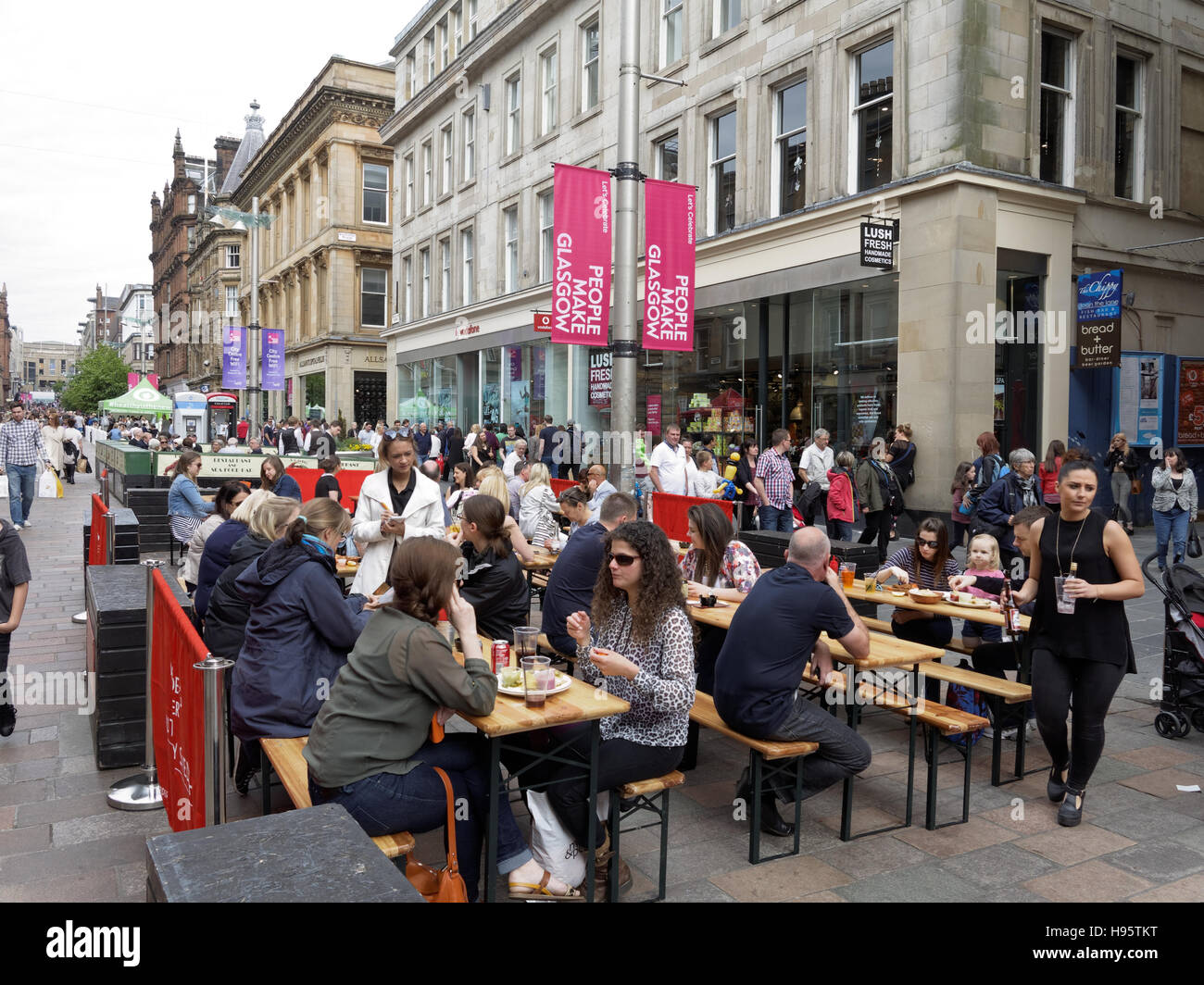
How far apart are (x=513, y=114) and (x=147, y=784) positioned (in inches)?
1066

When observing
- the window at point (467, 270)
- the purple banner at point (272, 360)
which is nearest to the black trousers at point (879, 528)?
the window at point (467, 270)

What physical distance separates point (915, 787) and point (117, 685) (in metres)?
4.89

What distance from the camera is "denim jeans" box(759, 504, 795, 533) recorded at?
46.7 feet

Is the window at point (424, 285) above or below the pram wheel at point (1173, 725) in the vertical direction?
above

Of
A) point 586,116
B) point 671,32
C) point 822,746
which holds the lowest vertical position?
point 822,746

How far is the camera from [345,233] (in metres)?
47.2

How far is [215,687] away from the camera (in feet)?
11.8

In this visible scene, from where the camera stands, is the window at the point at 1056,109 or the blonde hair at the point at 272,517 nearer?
the blonde hair at the point at 272,517

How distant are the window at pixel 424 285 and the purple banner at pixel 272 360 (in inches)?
222

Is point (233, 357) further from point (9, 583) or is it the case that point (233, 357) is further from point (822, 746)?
point (822, 746)

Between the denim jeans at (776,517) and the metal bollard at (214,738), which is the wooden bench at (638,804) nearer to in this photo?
the metal bollard at (214,738)

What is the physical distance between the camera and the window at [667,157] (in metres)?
21.7

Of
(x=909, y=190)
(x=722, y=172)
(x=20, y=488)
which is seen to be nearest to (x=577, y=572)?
(x=909, y=190)
